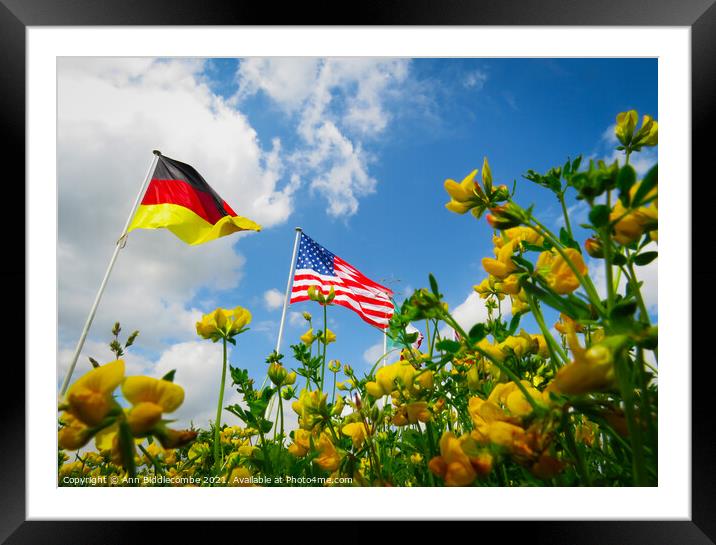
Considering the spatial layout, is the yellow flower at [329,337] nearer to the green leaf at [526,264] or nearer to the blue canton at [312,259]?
the green leaf at [526,264]

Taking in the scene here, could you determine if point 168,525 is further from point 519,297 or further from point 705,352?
point 705,352

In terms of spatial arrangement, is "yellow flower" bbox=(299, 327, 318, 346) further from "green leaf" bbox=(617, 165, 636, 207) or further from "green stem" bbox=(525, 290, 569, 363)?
"green leaf" bbox=(617, 165, 636, 207)

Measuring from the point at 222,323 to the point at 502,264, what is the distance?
87 cm

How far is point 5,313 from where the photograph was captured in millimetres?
1169

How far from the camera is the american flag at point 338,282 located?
378 cm

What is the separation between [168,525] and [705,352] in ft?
4.36

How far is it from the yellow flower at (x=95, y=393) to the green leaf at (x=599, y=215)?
713 mm

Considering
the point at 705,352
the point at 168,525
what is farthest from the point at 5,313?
the point at 705,352

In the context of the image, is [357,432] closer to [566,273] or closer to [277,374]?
[277,374]

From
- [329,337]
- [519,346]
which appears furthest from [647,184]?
[329,337]

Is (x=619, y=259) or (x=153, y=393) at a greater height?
(x=619, y=259)

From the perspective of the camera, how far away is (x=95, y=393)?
0.70 meters

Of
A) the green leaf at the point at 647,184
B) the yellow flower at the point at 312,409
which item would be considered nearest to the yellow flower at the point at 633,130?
the green leaf at the point at 647,184
